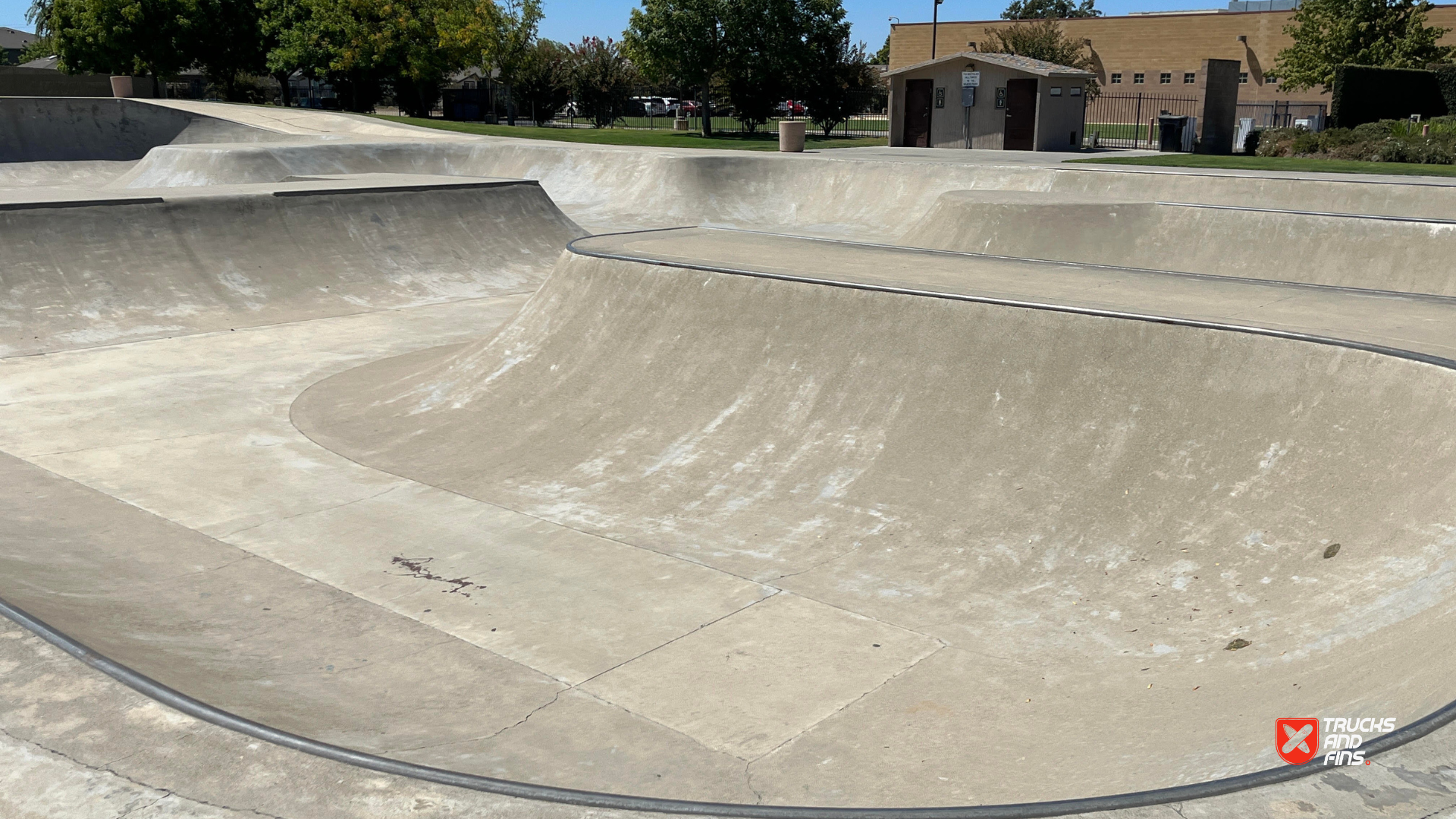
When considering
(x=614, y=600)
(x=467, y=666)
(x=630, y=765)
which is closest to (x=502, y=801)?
(x=630, y=765)

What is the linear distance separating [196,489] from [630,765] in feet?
16.9

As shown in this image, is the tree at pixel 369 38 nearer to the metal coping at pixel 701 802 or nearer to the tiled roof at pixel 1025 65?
the tiled roof at pixel 1025 65

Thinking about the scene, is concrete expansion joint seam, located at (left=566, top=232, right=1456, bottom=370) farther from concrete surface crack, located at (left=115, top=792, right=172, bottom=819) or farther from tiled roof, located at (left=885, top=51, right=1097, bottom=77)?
tiled roof, located at (left=885, top=51, right=1097, bottom=77)

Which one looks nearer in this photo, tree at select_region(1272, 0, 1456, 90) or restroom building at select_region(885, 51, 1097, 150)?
restroom building at select_region(885, 51, 1097, 150)

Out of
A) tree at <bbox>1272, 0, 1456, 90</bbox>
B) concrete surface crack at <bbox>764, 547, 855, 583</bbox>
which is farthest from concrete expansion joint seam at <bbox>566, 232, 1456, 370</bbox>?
tree at <bbox>1272, 0, 1456, 90</bbox>

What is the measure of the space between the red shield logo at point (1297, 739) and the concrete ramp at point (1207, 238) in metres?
A: 10.5

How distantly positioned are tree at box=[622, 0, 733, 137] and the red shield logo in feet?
120

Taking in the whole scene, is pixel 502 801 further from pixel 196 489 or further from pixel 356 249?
pixel 356 249

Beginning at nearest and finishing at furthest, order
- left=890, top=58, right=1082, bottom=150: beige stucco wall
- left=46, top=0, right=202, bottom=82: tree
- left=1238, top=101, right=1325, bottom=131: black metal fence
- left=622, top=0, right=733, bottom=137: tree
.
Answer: left=890, top=58, right=1082, bottom=150: beige stucco wall
left=622, top=0, right=733, bottom=137: tree
left=1238, top=101, right=1325, bottom=131: black metal fence
left=46, top=0, right=202, bottom=82: tree

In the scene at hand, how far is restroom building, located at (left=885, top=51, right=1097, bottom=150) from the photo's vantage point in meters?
29.8

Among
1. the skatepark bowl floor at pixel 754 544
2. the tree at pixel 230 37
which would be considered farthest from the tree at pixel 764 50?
the skatepark bowl floor at pixel 754 544

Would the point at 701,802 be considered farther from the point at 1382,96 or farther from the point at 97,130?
the point at 97,130

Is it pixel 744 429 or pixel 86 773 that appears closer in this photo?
pixel 86 773

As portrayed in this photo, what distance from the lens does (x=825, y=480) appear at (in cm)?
750
